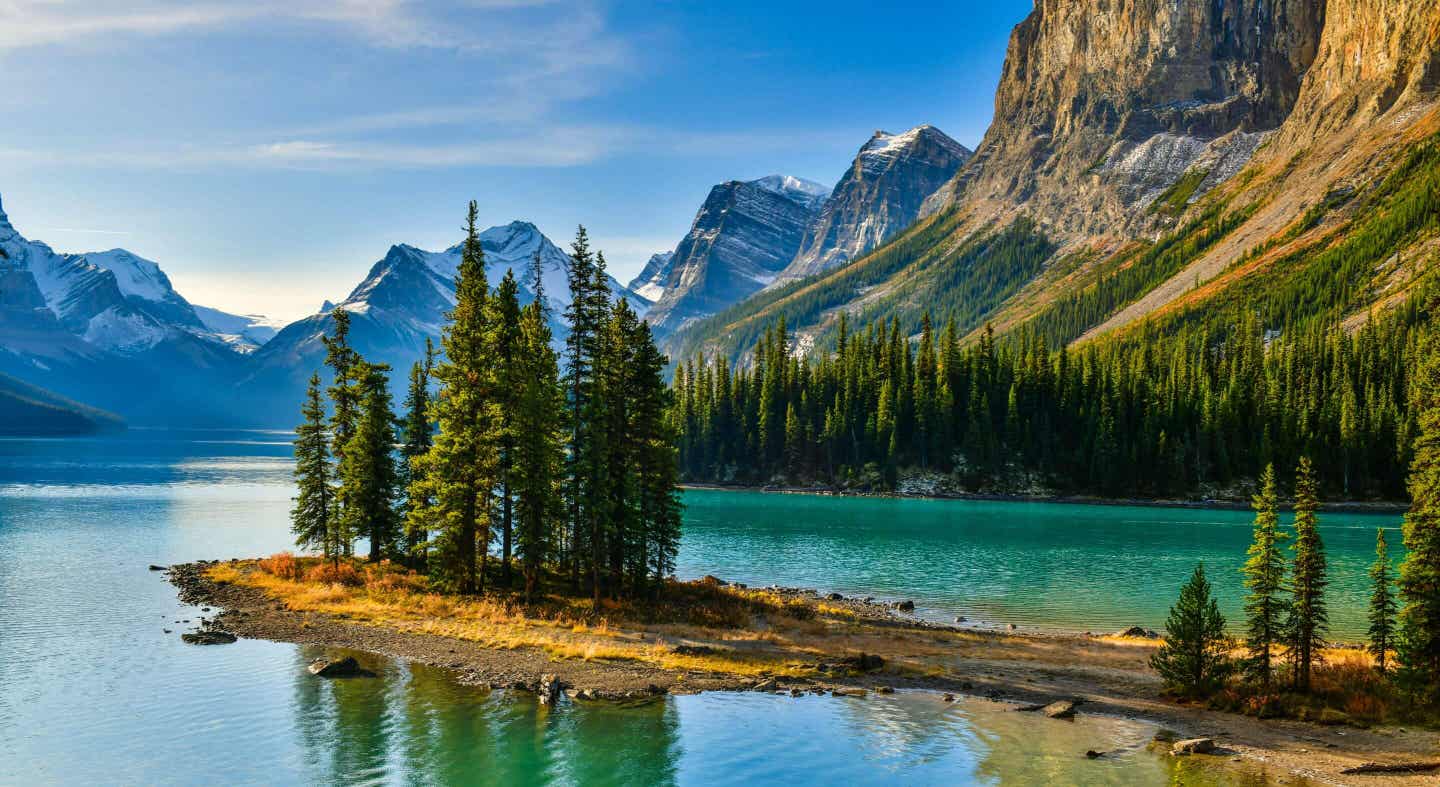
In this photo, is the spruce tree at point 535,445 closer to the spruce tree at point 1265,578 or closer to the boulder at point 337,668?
the boulder at point 337,668

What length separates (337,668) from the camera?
3759 cm

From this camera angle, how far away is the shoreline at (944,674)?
92.1 ft

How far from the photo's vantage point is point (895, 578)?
7175cm

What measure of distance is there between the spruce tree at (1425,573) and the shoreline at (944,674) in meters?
2.54

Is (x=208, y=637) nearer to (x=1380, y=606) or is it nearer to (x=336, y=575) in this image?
(x=336, y=575)

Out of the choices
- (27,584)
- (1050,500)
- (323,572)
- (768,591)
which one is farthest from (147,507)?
(1050,500)

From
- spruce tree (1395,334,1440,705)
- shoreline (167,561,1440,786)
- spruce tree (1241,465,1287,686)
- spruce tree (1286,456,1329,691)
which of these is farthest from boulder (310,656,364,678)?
spruce tree (1395,334,1440,705)

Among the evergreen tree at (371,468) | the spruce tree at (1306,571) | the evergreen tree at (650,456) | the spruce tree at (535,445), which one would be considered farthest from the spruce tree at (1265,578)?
the evergreen tree at (371,468)

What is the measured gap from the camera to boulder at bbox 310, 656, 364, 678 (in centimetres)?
3738

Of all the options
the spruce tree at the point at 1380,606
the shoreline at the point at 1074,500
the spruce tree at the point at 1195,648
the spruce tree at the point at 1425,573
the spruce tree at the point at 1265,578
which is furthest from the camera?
the shoreline at the point at 1074,500

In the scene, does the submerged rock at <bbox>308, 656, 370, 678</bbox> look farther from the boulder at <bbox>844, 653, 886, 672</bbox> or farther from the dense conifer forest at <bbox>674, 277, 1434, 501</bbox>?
the dense conifer forest at <bbox>674, 277, 1434, 501</bbox>

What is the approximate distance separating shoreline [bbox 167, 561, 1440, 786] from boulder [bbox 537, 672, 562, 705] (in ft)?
1.20

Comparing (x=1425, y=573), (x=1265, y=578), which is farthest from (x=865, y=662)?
A: (x=1425, y=573)

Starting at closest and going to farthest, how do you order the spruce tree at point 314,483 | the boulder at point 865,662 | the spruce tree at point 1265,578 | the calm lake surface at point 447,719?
1. the calm lake surface at point 447,719
2. the spruce tree at point 1265,578
3. the boulder at point 865,662
4. the spruce tree at point 314,483
